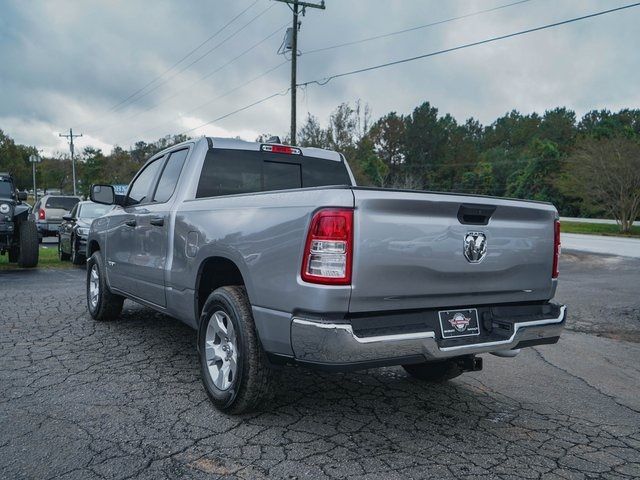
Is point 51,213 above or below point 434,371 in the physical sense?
above

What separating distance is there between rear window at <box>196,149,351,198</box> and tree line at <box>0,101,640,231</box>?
3504cm

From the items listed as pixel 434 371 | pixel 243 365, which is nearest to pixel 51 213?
pixel 434 371

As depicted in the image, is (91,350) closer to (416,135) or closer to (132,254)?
(132,254)

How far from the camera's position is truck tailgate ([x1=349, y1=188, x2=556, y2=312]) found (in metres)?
2.93

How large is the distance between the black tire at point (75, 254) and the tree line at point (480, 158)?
1185 inches

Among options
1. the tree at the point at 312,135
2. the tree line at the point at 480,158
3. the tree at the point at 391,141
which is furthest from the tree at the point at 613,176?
the tree at the point at 391,141

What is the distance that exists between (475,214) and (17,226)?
10.3 meters

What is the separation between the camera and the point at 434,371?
438 centimetres

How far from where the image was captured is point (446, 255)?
3193mm

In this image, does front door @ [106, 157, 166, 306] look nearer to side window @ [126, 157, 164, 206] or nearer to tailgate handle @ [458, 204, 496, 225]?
side window @ [126, 157, 164, 206]

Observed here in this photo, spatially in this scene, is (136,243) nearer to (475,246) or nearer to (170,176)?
(170,176)

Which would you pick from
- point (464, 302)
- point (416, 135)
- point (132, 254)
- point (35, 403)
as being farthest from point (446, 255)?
point (416, 135)

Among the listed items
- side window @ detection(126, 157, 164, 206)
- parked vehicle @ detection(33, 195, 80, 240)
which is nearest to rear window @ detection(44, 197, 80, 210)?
parked vehicle @ detection(33, 195, 80, 240)

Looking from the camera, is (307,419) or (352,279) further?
(307,419)
